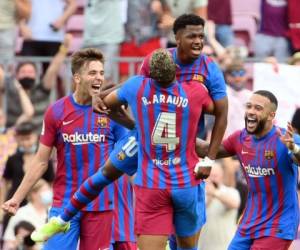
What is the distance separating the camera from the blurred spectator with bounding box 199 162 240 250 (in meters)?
15.1

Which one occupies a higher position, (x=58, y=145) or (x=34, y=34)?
(x=34, y=34)

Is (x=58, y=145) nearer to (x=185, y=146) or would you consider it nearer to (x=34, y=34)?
(x=185, y=146)

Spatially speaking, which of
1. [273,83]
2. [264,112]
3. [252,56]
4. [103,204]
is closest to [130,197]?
[103,204]

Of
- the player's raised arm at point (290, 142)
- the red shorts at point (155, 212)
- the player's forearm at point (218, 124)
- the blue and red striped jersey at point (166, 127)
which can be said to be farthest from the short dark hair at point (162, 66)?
the player's raised arm at point (290, 142)

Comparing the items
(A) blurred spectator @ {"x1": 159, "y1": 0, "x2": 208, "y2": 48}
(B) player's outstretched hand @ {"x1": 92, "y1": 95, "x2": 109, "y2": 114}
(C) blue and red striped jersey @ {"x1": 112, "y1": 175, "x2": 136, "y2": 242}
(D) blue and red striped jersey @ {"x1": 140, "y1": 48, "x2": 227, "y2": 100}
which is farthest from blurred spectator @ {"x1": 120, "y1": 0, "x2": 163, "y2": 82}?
(D) blue and red striped jersey @ {"x1": 140, "y1": 48, "x2": 227, "y2": 100}

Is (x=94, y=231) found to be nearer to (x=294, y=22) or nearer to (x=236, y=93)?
(x=236, y=93)

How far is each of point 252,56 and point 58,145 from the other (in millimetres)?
6077

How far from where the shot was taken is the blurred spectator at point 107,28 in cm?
1728

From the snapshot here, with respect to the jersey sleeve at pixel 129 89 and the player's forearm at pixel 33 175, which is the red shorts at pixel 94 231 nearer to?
the player's forearm at pixel 33 175

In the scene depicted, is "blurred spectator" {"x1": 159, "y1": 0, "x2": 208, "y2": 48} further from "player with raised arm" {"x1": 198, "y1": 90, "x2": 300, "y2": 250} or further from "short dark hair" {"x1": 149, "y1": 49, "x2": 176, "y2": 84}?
"short dark hair" {"x1": 149, "y1": 49, "x2": 176, "y2": 84}

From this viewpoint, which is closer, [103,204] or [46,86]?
[103,204]

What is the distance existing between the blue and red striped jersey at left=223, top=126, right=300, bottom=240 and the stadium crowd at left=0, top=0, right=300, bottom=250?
83.2 inches

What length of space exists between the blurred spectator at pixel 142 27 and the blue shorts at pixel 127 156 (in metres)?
4.78

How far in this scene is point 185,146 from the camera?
39.3 ft
